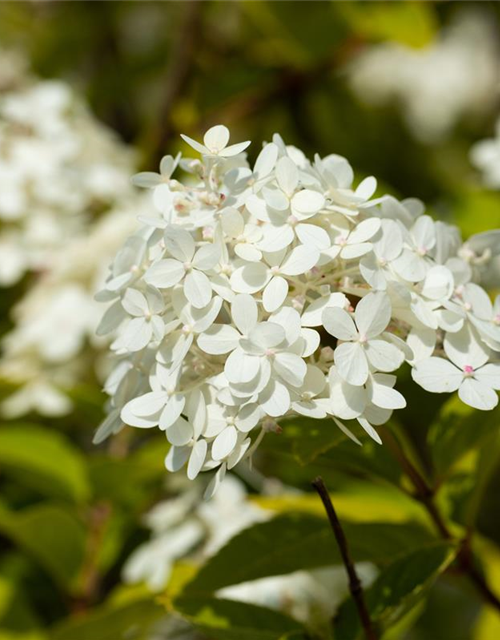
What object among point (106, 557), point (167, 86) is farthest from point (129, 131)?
point (106, 557)

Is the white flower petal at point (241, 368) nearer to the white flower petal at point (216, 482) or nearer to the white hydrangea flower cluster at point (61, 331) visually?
the white flower petal at point (216, 482)

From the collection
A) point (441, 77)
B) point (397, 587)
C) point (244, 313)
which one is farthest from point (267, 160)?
point (441, 77)

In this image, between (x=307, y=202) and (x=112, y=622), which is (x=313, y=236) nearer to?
(x=307, y=202)

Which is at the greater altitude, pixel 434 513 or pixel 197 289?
pixel 197 289

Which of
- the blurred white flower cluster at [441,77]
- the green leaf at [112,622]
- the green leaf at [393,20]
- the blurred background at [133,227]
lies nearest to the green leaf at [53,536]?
the blurred background at [133,227]

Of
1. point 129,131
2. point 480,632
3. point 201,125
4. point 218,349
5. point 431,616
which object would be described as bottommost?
point 431,616

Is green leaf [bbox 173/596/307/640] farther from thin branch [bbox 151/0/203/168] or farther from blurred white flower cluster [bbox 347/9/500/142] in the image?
blurred white flower cluster [bbox 347/9/500/142]

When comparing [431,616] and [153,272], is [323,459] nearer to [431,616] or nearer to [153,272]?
[153,272]
